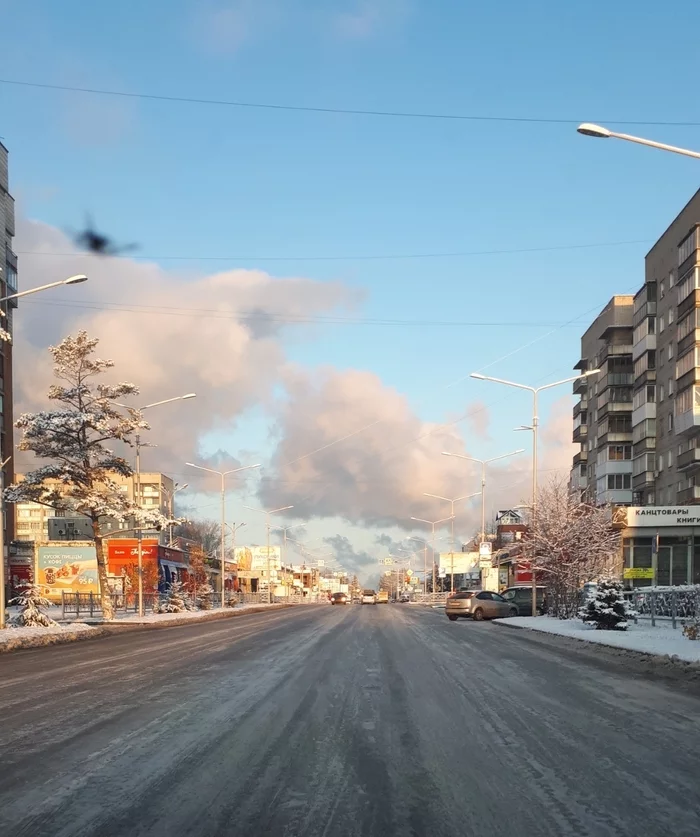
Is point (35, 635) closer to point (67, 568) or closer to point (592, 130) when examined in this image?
point (592, 130)

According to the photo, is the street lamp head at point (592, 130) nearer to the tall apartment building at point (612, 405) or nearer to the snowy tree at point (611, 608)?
the snowy tree at point (611, 608)

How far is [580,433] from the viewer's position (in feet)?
293

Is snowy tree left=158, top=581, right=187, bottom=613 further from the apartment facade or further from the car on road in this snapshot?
the apartment facade

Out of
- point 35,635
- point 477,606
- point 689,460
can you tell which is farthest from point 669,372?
point 35,635

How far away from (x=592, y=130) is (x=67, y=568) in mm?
60649

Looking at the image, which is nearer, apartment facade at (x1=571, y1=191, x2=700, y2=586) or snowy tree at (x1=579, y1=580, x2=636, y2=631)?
snowy tree at (x1=579, y1=580, x2=636, y2=631)

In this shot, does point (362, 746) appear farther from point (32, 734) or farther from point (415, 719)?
point (32, 734)

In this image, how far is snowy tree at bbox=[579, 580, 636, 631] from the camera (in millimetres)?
26172

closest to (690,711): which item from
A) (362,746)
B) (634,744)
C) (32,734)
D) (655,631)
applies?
(634,744)

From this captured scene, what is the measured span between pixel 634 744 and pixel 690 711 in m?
2.62

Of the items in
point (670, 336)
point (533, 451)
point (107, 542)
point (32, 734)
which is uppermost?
point (670, 336)

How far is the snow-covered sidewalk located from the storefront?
67.1 ft

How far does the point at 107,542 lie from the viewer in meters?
76.4

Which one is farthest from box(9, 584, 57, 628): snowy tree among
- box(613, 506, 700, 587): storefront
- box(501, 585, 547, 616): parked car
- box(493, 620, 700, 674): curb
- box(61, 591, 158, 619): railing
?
box(613, 506, 700, 587): storefront
